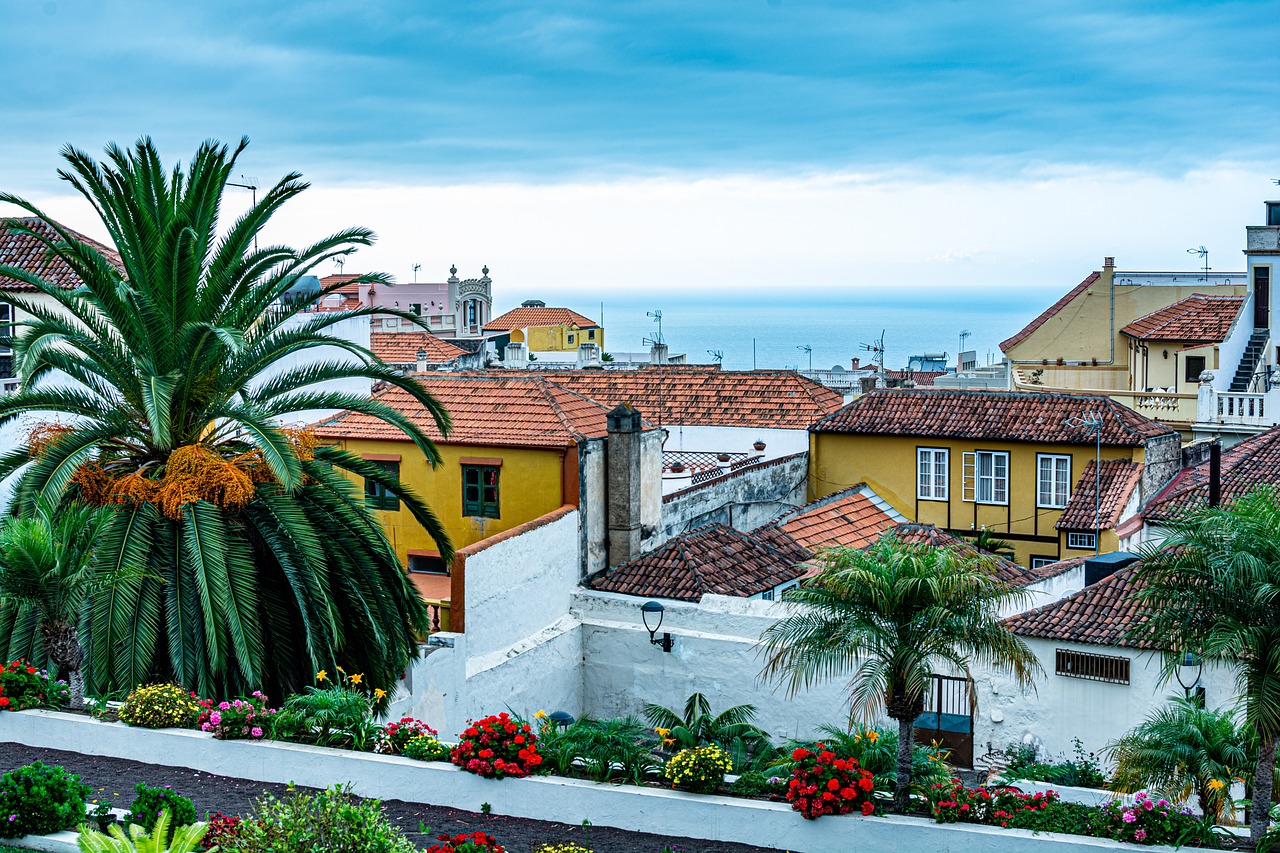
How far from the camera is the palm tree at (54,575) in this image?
12.8 meters

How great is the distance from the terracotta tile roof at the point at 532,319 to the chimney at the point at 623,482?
181 feet

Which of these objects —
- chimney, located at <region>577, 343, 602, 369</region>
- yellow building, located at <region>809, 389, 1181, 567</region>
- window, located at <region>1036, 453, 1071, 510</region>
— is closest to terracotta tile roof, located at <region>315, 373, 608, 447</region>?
yellow building, located at <region>809, 389, 1181, 567</region>

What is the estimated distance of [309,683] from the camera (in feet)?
52.7

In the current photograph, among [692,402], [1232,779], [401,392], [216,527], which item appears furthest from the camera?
[692,402]

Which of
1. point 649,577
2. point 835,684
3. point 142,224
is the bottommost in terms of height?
point 835,684

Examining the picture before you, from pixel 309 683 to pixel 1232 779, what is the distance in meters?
10.5

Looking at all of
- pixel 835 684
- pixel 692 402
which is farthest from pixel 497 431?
pixel 692 402

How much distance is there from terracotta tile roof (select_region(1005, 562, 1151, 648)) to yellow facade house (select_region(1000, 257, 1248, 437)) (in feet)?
94.8

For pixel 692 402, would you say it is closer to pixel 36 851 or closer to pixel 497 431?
pixel 497 431

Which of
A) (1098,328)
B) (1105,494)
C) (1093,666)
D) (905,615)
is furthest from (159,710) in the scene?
(1098,328)

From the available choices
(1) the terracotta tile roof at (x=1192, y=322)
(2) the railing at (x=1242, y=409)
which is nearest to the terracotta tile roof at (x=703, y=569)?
(2) the railing at (x=1242, y=409)

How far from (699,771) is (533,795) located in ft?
5.20

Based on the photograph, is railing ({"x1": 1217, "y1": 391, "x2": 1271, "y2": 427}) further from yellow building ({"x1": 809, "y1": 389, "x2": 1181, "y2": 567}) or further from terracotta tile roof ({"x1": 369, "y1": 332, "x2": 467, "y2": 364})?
terracotta tile roof ({"x1": 369, "y1": 332, "x2": 467, "y2": 364})

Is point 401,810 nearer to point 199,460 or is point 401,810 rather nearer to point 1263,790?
point 199,460
